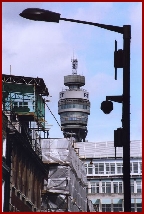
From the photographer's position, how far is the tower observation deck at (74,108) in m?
178

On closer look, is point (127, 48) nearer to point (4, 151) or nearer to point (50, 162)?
point (4, 151)

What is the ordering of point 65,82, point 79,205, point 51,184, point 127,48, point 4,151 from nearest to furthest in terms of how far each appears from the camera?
point 127,48, point 4,151, point 51,184, point 79,205, point 65,82

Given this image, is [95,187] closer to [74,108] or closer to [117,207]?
[117,207]

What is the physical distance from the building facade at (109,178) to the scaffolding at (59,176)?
55.1 meters

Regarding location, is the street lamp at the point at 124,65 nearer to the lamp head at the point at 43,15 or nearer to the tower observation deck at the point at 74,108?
the lamp head at the point at 43,15

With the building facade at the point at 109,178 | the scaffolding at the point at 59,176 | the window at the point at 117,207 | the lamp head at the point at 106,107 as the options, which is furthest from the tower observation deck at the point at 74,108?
the lamp head at the point at 106,107

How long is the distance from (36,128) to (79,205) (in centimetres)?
1640

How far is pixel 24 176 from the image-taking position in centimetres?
4872

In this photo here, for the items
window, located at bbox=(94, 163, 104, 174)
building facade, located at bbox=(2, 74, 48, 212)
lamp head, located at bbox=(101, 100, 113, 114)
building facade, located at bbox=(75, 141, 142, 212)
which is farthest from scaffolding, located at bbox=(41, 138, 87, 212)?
window, located at bbox=(94, 163, 104, 174)

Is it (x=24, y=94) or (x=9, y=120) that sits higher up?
(x=24, y=94)

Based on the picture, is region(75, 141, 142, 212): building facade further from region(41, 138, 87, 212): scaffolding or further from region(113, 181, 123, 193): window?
region(41, 138, 87, 212): scaffolding

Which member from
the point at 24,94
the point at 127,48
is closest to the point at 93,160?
the point at 24,94

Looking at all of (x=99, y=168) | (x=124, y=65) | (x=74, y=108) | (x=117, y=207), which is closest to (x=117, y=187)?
(x=117, y=207)

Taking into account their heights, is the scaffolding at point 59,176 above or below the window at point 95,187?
below
